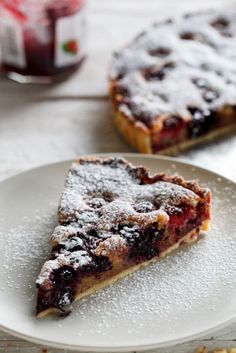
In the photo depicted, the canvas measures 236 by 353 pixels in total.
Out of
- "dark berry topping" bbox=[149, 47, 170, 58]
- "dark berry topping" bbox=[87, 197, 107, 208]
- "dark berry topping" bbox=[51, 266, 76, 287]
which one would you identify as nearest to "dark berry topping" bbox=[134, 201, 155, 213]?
"dark berry topping" bbox=[87, 197, 107, 208]

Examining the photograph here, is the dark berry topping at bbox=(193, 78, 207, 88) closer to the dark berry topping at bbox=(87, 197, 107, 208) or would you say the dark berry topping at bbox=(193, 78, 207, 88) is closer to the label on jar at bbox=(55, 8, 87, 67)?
the label on jar at bbox=(55, 8, 87, 67)

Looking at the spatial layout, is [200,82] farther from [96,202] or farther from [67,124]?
[96,202]

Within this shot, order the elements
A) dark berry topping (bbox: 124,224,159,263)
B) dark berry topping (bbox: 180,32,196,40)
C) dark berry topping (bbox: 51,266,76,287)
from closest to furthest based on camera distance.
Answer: dark berry topping (bbox: 51,266,76,287) < dark berry topping (bbox: 124,224,159,263) < dark berry topping (bbox: 180,32,196,40)

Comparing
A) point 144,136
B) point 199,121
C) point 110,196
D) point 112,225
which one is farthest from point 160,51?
point 112,225

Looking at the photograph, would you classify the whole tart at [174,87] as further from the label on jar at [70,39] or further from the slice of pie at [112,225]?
the slice of pie at [112,225]

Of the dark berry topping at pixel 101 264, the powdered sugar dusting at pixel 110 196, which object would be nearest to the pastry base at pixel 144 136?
the powdered sugar dusting at pixel 110 196

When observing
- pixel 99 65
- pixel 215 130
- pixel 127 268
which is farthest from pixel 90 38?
pixel 127 268
